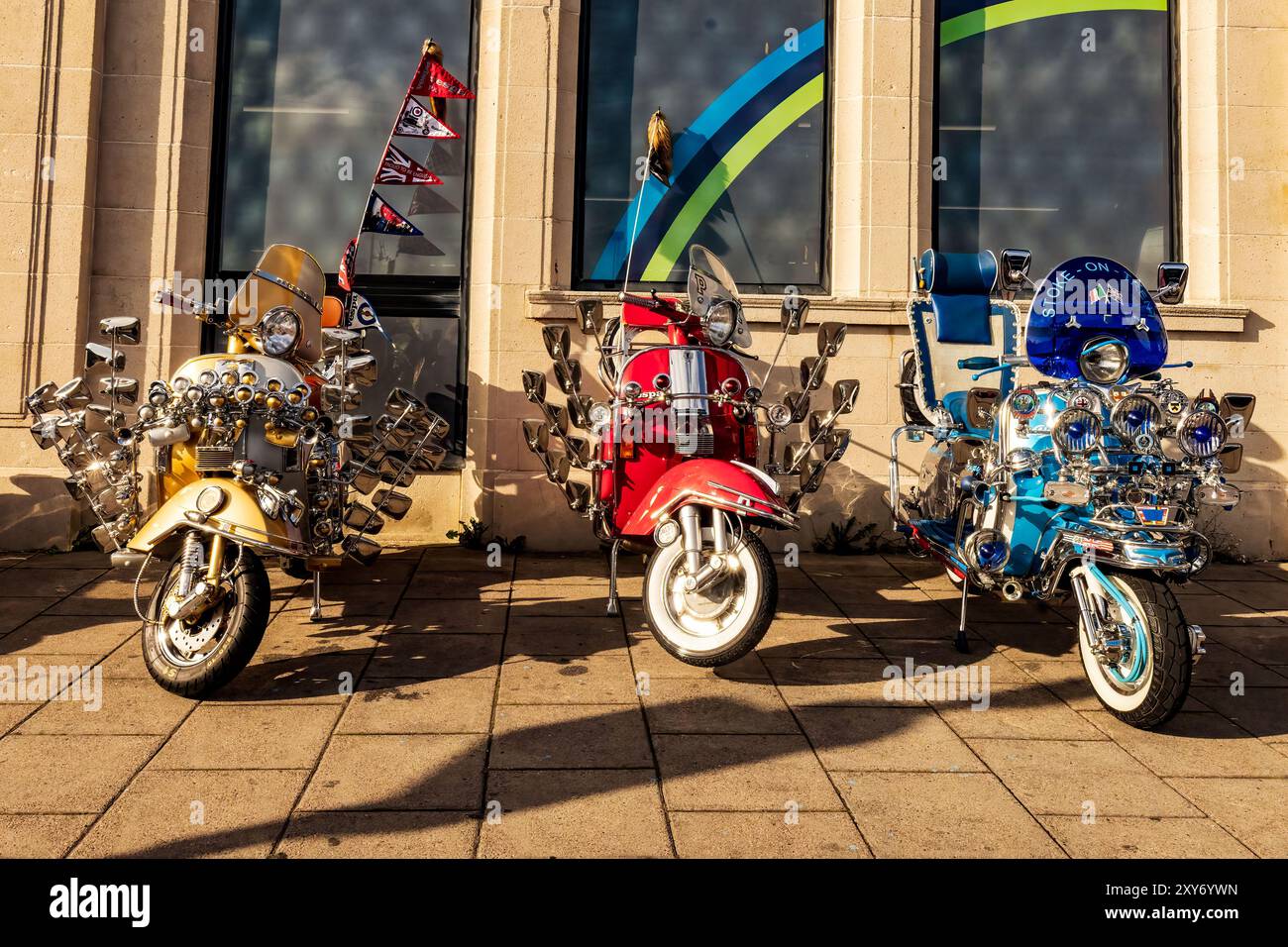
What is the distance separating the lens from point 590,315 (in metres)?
5.57

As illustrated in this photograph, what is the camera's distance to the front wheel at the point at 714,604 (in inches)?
163

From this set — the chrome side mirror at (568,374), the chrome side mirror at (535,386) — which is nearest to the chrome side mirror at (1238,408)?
the chrome side mirror at (568,374)

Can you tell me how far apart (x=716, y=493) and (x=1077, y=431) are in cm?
152

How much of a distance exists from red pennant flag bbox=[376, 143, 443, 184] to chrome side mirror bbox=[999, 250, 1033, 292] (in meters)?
4.32

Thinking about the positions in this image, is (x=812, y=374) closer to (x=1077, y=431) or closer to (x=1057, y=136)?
(x=1077, y=431)

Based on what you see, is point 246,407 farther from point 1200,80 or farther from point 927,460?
point 1200,80

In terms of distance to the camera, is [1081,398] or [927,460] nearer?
[1081,398]

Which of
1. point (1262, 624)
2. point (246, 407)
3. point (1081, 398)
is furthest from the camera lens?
point (1262, 624)

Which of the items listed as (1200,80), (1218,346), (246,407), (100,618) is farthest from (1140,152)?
(100,618)

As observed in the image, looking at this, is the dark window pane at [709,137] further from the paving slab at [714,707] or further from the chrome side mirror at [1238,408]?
the paving slab at [714,707]

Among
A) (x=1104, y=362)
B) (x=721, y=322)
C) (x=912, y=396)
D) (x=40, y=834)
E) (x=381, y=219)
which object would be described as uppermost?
(x=381, y=219)

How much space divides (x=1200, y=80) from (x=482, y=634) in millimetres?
7237

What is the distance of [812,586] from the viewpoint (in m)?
6.36

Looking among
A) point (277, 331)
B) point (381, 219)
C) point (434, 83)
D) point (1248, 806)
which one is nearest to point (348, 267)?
point (381, 219)
